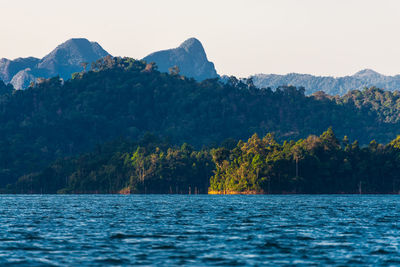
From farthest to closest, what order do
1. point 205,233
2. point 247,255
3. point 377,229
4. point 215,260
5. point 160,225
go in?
point 160,225, point 377,229, point 205,233, point 247,255, point 215,260

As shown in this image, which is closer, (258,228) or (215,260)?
(215,260)

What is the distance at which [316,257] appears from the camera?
46594 mm

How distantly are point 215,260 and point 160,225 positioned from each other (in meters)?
31.3

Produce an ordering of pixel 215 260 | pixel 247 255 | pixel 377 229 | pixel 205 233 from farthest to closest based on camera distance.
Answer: pixel 377 229 < pixel 205 233 < pixel 247 255 < pixel 215 260

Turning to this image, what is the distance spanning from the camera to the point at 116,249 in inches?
1972

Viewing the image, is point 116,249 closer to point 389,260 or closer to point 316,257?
point 316,257

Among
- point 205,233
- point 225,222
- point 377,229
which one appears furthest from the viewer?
point 225,222

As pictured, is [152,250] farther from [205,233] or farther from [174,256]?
[205,233]

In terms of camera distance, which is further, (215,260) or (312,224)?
(312,224)

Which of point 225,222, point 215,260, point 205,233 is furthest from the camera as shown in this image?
point 225,222

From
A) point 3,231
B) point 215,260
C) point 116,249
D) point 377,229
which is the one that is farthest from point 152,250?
point 377,229

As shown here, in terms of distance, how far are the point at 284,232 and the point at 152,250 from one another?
825 inches

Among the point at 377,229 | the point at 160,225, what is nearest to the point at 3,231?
the point at 160,225

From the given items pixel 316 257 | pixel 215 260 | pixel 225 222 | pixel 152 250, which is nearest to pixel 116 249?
pixel 152 250
